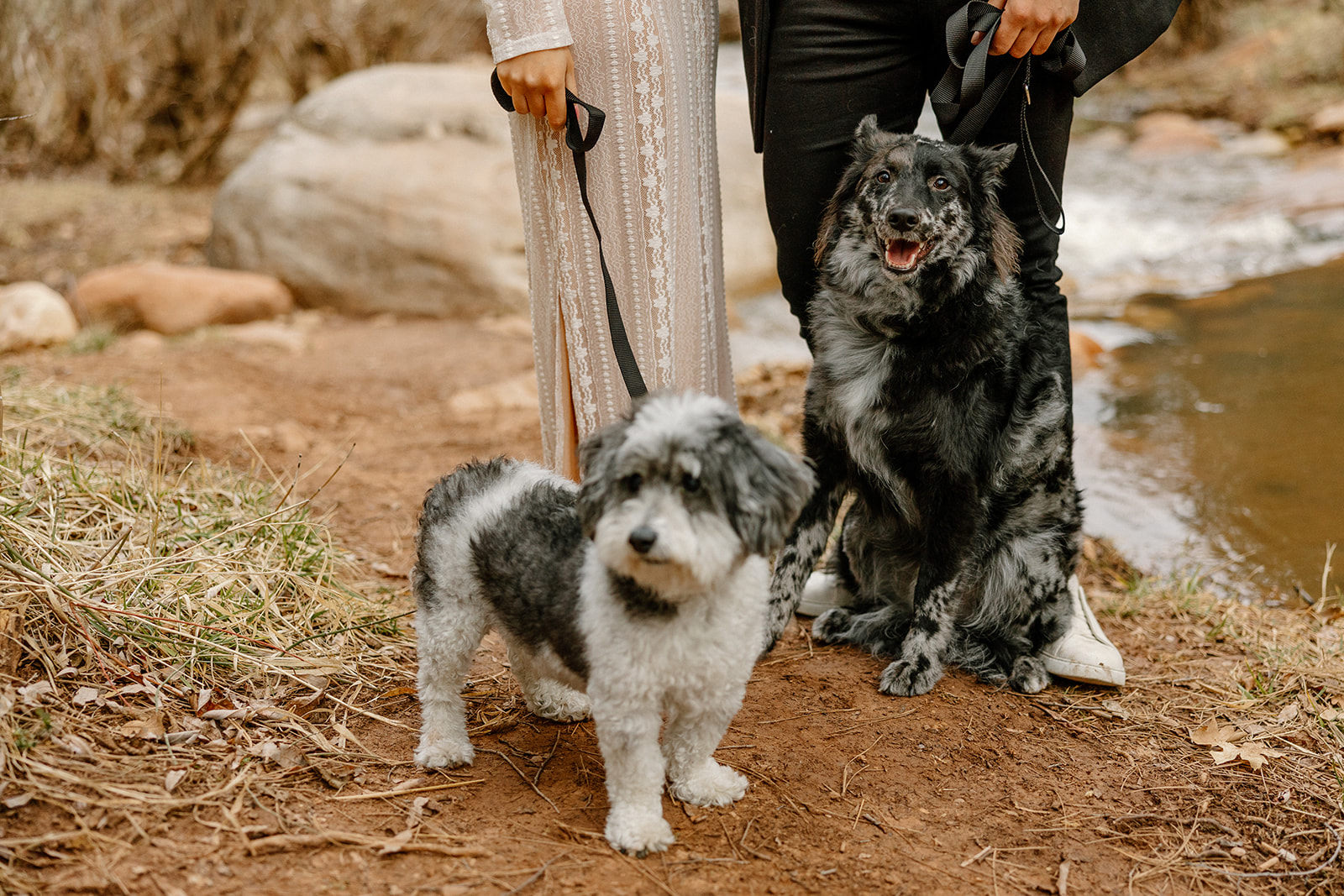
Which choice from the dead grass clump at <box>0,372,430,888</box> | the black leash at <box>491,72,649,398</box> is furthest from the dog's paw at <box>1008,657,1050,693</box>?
the dead grass clump at <box>0,372,430,888</box>

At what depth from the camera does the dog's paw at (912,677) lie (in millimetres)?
3197

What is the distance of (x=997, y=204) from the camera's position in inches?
122

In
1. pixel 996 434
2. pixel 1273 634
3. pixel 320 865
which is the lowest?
pixel 1273 634

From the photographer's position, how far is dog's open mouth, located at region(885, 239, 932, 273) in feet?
9.75

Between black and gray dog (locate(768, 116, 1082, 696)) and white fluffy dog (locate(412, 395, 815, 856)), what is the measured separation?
89 centimetres

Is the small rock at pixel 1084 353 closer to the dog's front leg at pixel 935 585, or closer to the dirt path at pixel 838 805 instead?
the dirt path at pixel 838 805

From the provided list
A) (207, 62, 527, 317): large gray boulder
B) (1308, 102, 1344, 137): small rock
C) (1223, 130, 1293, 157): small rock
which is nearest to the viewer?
(207, 62, 527, 317): large gray boulder

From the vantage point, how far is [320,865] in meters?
2.19

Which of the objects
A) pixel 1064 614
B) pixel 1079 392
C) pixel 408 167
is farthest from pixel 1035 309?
pixel 408 167

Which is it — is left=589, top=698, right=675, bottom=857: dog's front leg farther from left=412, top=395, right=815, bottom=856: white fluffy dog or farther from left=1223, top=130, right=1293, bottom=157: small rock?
left=1223, top=130, right=1293, bottom=157: small rock

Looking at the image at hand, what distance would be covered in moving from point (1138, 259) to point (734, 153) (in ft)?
12.7

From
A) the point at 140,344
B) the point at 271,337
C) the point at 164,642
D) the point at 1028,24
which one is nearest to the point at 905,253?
the point at 1028,24

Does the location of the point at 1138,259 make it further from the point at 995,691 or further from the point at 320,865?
the point at 320,865

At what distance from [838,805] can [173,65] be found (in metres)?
11.3
